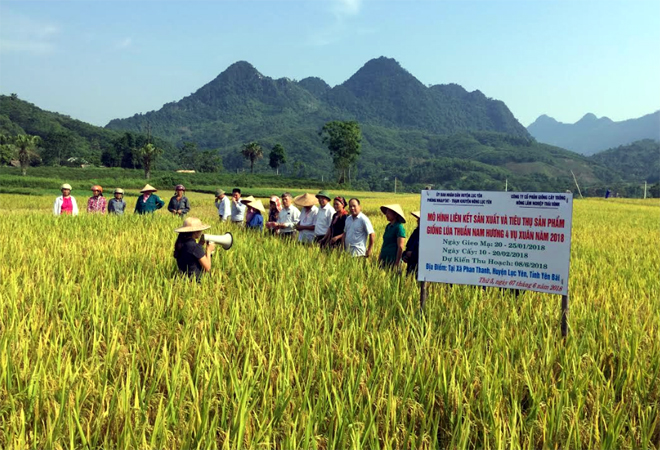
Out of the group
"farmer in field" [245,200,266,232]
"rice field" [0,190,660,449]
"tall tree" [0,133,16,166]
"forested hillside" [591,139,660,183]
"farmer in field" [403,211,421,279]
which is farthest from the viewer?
"forested hillside" [591,139,660,183]

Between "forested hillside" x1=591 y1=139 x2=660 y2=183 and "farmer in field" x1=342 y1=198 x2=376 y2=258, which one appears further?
"forested hillside" x1=591 y1=139 x2=660 y2=183

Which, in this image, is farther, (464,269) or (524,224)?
(464,269)

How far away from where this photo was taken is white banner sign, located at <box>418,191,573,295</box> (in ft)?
11.0

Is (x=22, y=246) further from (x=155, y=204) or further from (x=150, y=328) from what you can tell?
(x=155, y=204)

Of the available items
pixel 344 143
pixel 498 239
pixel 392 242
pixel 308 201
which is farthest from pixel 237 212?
pixel 344 143

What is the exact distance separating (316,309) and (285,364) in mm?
1340

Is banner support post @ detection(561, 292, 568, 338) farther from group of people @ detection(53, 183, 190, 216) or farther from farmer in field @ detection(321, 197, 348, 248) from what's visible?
group of people @ detection(53, 183, 190, 216)

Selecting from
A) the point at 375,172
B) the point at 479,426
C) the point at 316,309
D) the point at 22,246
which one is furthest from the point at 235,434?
the point at 375,172

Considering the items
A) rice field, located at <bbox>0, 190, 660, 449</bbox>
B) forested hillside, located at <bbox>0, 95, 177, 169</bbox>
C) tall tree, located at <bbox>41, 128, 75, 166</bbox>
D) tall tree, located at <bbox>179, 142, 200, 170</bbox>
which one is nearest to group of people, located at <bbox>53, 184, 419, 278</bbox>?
rice field, located at <bbox>0, 190, 660, 449</bbox>

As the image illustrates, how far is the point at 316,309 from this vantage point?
3.88 m

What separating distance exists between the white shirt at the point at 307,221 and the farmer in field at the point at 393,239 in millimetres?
2280

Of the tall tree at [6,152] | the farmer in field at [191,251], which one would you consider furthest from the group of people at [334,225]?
the tall tree at [6,152]

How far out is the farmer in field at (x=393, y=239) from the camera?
18.6 feet


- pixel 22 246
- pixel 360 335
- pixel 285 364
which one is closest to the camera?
pixel 285 364
